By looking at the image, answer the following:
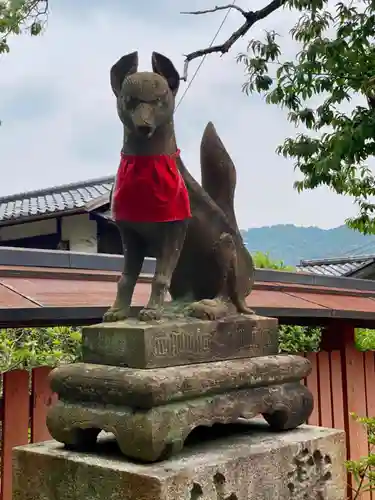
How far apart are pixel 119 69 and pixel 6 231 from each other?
10.9 m

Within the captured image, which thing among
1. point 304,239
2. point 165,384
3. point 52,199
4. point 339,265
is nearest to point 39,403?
point 165,384

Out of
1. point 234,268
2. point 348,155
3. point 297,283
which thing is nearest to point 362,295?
point 297,283

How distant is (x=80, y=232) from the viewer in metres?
11.9

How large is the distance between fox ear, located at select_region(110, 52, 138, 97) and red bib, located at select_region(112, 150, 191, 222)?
306 millimetres

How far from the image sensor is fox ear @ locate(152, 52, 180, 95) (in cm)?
250

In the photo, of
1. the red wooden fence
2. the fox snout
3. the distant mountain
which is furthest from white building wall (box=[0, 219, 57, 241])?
the distant mountain

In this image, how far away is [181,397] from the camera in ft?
7.38

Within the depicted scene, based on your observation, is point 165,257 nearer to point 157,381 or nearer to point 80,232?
point 157,381

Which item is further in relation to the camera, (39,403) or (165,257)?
(39,403)

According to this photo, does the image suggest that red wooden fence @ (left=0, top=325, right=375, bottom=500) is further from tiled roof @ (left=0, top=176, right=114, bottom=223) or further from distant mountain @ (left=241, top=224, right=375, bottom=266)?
distant mountain @ (left=241, top=224, right=375, bottom=266)

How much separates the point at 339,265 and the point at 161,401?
59.6 ft

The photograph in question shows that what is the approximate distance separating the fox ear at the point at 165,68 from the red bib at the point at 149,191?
0.32 meters

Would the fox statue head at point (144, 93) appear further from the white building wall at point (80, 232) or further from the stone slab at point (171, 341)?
the white building wall at point (80, 232)

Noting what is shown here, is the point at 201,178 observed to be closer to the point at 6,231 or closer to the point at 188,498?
the point at 188,498
